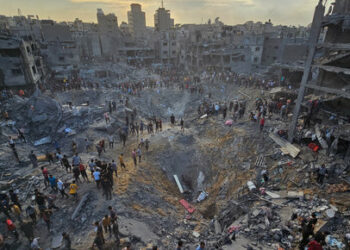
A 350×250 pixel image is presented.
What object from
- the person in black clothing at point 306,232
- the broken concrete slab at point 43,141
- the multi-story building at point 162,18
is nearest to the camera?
the person in black clothing at point 306,232

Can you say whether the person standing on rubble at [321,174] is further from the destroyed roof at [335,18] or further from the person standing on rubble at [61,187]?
the person standing on rubble at [61,187]

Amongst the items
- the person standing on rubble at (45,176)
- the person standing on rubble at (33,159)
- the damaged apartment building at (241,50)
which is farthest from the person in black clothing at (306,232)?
the damaged apartment building at (241,50)

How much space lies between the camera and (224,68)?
137 feet

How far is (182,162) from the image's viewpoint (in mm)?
17984

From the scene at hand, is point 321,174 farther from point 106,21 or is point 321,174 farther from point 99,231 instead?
point 106,21

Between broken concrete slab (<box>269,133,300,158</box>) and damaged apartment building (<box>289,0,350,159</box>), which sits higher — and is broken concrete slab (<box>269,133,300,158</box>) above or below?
below

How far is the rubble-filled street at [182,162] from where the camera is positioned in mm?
9414

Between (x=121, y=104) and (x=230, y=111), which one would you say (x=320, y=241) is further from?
(x=121, y=104)

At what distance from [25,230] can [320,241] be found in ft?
40.9

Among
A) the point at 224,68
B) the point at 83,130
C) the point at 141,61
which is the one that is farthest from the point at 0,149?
the point at 141,61

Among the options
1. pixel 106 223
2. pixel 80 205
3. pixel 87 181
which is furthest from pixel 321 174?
pixel 87 181

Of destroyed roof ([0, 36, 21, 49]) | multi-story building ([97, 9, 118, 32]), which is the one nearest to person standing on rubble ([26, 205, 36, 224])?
destroyed roof ([0, 36, 21, 49])

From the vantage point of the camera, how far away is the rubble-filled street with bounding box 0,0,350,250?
30.9 ft

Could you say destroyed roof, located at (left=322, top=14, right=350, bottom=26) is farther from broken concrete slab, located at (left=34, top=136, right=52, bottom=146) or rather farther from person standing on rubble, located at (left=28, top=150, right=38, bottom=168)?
broken concrete slab, located at (left=34, top=136, right=52, bottom=146)
